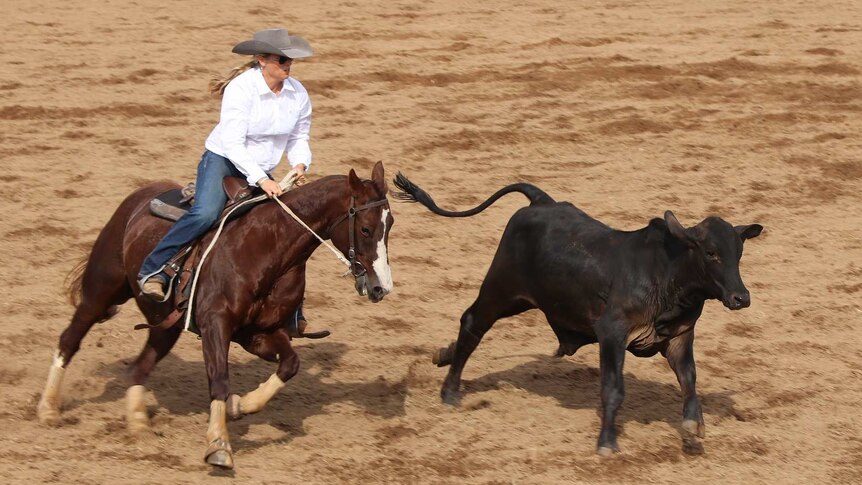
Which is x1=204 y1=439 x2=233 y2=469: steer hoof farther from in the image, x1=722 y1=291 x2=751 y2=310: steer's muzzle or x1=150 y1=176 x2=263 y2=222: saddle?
x1=722 y1=291 x2=751 y2=310: steer's muzzle

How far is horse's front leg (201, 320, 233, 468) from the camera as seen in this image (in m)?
6.81

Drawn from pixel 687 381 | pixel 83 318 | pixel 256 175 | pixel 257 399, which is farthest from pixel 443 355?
pixel 83 318

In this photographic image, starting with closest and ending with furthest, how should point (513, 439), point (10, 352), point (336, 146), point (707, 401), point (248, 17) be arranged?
1. point (513, 439)
2. point (707, 401)
3. point (10, 352)
4. point (336, 146)
5. point (248, 17)

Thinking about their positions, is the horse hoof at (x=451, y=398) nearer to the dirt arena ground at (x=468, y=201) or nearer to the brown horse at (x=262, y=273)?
the dirt arena ground at (x=468, y=201)

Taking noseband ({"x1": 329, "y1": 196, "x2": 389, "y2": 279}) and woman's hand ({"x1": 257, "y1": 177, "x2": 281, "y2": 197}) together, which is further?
woman's hand ({"x1": 257, "y1": 177, "x2": 281, "y2": 197})

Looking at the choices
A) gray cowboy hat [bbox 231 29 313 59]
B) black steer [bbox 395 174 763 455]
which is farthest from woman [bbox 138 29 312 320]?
black steer [bbox 395 174 763 455]

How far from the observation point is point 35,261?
34.5 ft

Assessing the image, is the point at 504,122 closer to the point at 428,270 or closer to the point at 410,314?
the point at 428,270

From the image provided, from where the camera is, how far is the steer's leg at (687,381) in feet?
24.2

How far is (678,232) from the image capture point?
733 cm

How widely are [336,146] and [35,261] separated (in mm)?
3399

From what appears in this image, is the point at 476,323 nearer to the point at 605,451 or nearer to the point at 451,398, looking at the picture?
the point at 451,398

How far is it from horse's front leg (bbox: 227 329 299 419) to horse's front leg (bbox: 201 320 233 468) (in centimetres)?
20

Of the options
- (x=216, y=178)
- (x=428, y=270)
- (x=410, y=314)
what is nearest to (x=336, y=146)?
(x=428, y=270)
